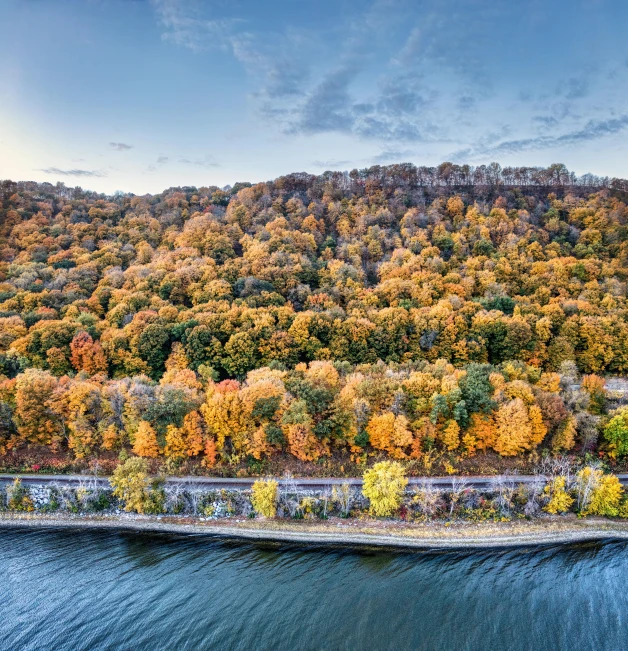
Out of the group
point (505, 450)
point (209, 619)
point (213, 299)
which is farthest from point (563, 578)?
point (213, 299)

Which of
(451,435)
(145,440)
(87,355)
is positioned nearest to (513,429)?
(451,435)

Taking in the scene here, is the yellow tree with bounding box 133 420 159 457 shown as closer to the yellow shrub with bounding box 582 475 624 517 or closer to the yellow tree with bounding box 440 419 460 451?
the yellow tree with bounding box 440 419 460 451

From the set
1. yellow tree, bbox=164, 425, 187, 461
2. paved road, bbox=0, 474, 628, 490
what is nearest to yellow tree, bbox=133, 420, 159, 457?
yellow tree, bbox=164, 425, 187, 461

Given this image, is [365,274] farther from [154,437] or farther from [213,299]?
[154,437]

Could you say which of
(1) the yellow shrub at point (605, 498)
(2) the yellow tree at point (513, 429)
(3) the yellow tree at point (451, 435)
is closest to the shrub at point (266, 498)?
(3) the yellow tree at point (451, 435)

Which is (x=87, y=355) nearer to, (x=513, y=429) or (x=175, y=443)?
(x=175, y=443)

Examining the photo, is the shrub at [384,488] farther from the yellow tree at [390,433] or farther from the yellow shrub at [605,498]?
the yellow shrub at [605,498]
